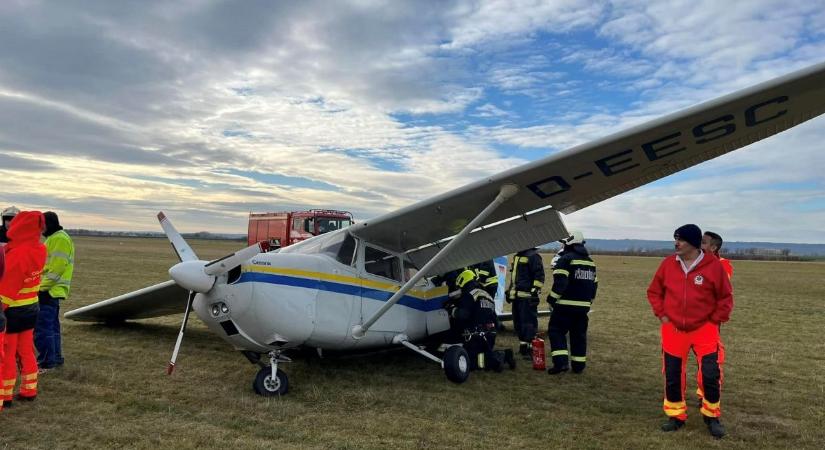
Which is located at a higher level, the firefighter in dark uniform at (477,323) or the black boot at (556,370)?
the firefighter in dark uniform at (477,323)

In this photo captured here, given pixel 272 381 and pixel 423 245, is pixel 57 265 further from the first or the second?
pixel 423 245

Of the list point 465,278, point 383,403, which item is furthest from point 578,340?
point 383,403

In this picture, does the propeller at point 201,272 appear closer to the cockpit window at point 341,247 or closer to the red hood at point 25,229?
the cockpit window at point 341,247

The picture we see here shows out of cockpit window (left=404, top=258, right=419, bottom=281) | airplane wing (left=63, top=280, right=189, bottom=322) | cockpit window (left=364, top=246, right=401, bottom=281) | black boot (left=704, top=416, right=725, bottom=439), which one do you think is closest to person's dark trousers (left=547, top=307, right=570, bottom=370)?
cockpit window (left=404, top=258, right=419, bottom=281)

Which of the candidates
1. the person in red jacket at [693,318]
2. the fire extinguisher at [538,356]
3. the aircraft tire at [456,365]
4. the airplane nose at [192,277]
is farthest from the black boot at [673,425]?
the airplane nose at [192,277]

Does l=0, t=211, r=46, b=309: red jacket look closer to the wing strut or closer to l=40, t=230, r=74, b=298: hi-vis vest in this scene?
l=40, t=230, r=74, b=298: hi-vis vest

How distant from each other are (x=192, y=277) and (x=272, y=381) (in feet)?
5.13

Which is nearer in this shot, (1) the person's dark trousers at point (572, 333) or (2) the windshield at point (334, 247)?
(2) the windshield at point (334, 247)

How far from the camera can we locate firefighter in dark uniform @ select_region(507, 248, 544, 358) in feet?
29.1

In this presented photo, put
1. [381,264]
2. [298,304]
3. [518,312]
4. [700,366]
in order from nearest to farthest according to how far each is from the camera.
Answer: [700,366], [298,304], [381,264], [518,312]

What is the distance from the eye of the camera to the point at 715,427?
5.23 m

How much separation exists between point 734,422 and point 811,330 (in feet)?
28.6

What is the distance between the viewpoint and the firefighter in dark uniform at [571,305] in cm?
770

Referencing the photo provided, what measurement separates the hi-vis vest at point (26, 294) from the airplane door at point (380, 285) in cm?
347
